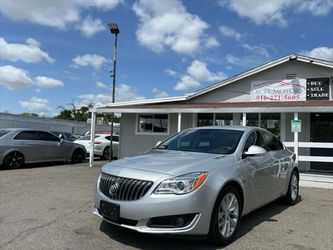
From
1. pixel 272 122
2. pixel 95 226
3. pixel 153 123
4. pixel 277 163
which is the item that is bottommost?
pixel 95 226

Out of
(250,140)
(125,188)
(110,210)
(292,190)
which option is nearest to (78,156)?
(292,190)

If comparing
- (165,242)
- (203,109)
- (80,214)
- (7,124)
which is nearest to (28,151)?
(203,109)

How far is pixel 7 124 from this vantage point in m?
29.2

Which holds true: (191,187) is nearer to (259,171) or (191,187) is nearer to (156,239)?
(156,239)

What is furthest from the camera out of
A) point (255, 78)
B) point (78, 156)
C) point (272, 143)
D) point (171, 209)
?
point (78, 156)

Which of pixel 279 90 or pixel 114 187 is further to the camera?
pixel 279 90

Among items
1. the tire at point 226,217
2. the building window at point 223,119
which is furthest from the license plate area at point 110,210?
the building window at point 223,119

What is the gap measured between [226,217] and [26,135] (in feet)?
36.7

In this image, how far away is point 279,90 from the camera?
15547 mm

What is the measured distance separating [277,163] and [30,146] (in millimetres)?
10369

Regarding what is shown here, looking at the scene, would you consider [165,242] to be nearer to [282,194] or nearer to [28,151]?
[282,194]

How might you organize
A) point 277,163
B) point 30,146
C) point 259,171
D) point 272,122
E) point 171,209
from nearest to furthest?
point 171,209, point 259,171, point 277,163, point 30,146, point 272,122

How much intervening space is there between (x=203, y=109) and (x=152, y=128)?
4156mm

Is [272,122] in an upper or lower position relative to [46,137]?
upper
